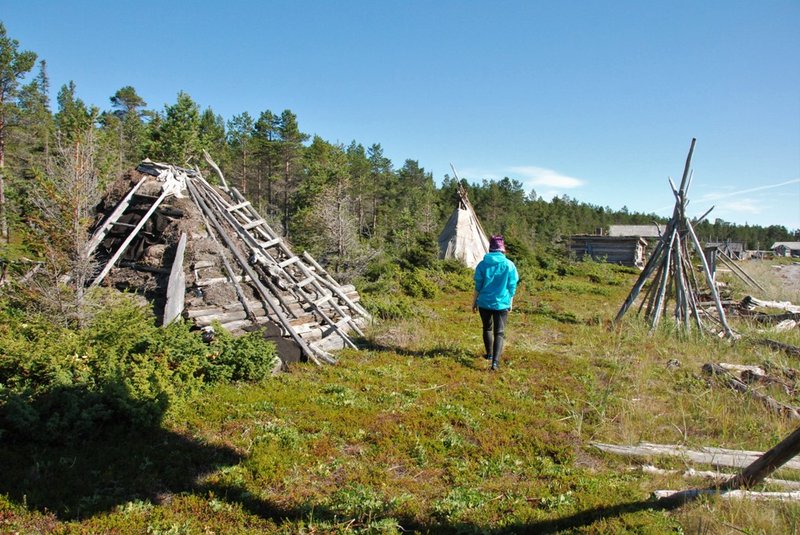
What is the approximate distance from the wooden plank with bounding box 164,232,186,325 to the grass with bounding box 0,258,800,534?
7.10ft

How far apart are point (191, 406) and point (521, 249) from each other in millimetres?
22888

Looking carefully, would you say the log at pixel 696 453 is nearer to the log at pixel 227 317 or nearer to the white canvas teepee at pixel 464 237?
the log at pixel 227 317

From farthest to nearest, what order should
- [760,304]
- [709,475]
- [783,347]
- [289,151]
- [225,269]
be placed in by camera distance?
1. [289,151]
2. [760,304]
3. [225,269]
4. [783,347]
5. [709,475]

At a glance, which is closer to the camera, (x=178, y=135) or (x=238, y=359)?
(x=238, y=359)

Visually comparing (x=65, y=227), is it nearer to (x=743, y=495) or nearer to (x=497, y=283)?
Result: (x=497, y=283)

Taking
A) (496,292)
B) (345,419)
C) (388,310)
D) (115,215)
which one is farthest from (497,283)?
(115,215)

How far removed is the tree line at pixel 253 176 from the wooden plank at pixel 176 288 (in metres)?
1.60

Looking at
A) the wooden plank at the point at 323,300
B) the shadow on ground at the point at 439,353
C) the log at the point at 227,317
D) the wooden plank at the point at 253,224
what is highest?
the wooden plank at the point at 253,224

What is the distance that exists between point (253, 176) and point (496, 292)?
40.4 meters

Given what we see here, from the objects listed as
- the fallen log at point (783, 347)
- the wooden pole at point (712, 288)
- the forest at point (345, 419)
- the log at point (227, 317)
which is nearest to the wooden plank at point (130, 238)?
the forest at point (345, 419)

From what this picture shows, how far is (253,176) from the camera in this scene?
1703 inches

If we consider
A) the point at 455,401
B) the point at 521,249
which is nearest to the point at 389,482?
the point at 455,401

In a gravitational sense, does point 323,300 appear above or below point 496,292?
below

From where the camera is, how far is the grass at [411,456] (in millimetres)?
3516
